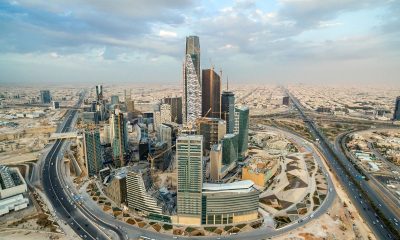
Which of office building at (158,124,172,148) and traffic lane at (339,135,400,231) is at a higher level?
office building at (158,124,172,148)

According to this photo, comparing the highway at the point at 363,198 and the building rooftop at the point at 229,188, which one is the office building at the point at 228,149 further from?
the highway at the point at 363,198

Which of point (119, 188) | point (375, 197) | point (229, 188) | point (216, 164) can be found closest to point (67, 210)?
point (119, 188)

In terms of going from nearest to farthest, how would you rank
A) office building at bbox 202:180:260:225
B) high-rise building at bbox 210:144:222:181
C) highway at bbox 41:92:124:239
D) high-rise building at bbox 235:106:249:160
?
1. highway at bbox 41:92:124:239
2. office building at bbox 202:180:260:225
3. high-rise building at bbox 210:144:222:181
4. high-rise building at bbox 235:106:249:160

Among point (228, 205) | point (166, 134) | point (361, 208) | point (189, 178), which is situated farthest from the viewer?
point (166, 134)

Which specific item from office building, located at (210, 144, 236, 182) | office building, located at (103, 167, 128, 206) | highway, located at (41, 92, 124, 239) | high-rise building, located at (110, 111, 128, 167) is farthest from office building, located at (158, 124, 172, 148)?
highway, located at (41, 92, 124, 239)

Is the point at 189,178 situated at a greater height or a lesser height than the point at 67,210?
greater

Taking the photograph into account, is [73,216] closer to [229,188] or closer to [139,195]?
[139,195]

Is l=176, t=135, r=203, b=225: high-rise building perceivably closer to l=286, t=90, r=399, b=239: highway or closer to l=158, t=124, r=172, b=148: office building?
l=158, t=124, r=172, b=148: office building
